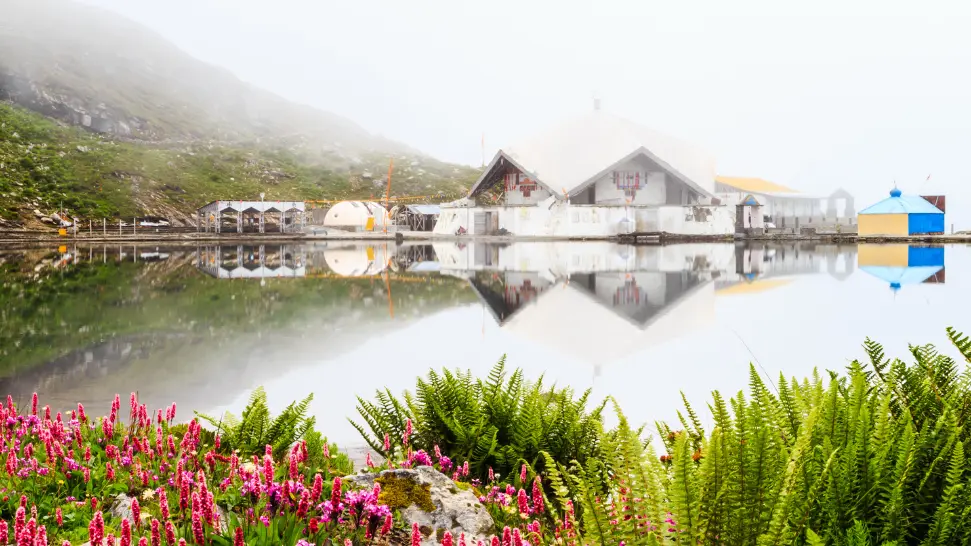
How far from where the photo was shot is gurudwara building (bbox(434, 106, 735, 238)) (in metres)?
57.5

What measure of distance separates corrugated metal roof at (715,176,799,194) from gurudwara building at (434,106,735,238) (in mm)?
6074

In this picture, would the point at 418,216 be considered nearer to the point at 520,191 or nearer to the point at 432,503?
the point at 520,191

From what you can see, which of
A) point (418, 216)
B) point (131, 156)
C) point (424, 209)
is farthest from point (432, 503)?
point (131, 156)

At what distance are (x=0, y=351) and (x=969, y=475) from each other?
30.1 feet

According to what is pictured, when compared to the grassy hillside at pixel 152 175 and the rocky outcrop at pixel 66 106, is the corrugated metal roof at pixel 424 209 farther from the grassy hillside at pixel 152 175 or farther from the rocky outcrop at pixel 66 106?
the rocky outcrop at pixel 66 106

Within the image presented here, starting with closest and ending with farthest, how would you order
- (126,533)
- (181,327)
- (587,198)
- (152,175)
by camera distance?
(126,533) < (181,327) < (587,198) < (152,175)

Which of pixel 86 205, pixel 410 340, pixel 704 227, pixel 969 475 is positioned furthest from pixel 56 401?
pixel 86 205

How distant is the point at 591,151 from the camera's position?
67938 millimetres

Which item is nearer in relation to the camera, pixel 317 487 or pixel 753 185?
pixel 317 487

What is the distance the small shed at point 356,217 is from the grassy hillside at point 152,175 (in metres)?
27.8

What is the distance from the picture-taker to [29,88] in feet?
466

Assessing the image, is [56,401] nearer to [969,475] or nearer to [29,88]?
[969,475]

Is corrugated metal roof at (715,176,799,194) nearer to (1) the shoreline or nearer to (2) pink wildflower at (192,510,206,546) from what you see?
(1) the shoreline

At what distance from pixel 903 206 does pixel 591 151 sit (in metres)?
25.2
